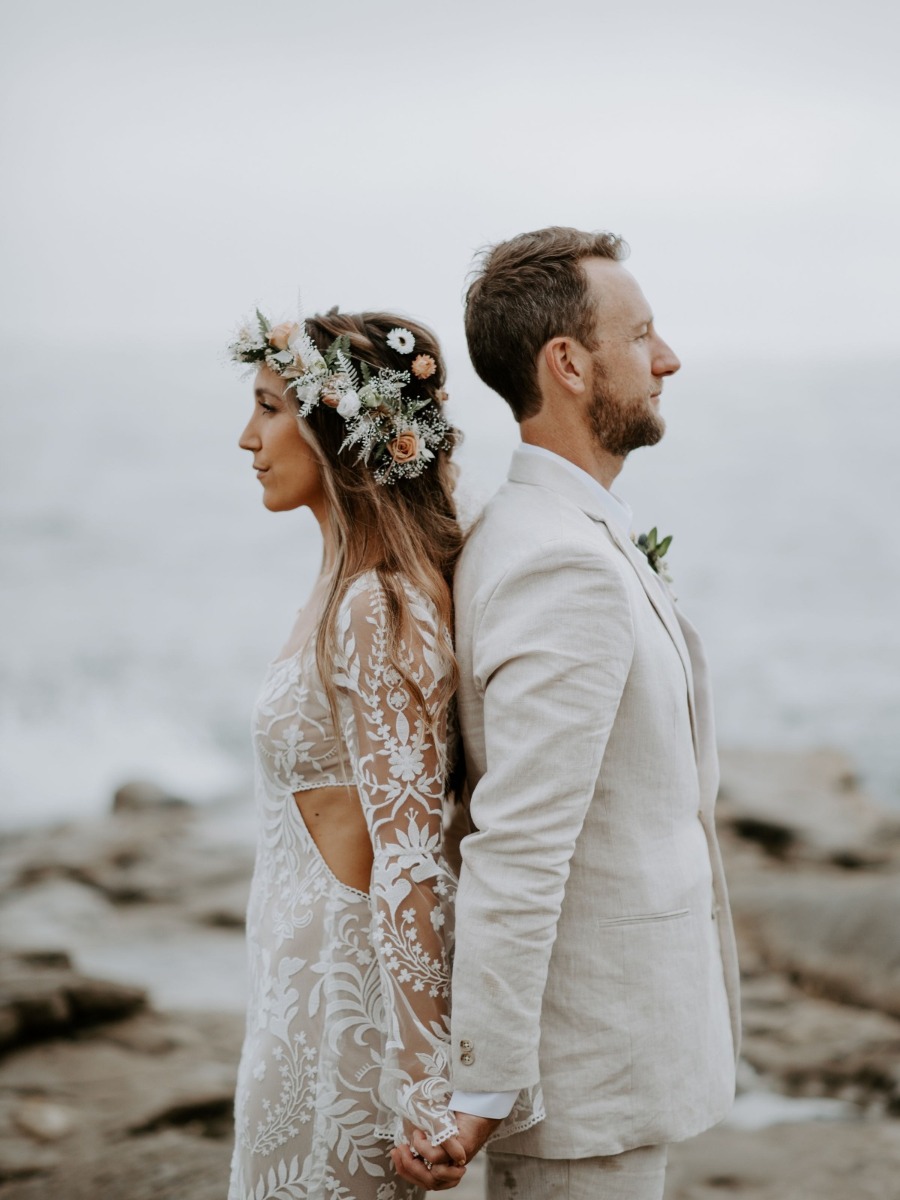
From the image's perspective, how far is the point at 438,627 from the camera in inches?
72.1

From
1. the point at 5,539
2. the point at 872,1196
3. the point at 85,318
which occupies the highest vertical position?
the point at 85,318

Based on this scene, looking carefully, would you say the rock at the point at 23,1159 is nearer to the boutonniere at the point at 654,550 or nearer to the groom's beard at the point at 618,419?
the boutonniere at the point at 654,550

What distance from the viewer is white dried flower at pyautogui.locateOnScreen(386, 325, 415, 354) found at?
2.00 meters

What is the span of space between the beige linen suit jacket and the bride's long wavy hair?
64mm

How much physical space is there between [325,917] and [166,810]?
21.0 feet

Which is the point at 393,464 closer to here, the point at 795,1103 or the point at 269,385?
the point at 269,385

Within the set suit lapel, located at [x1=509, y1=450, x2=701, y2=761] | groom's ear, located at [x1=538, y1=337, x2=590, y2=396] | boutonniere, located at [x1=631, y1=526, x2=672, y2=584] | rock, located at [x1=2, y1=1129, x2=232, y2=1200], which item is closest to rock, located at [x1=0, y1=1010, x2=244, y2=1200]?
rock, located at [x1=2, y1=1129, x2=232, y2=1200]

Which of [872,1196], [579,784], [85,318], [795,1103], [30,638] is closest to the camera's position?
[579,784]

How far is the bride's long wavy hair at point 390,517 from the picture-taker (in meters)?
1.82

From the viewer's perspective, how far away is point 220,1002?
17.6 feet

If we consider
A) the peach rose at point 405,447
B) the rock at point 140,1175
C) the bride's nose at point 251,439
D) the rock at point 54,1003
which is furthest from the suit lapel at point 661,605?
the rock at point 54,1003

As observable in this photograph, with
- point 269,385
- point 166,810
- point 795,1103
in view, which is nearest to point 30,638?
point 166,810

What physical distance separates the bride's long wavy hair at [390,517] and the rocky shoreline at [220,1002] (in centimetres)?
205

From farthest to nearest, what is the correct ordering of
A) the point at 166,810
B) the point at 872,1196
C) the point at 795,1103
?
the point at 166,810 → the point at 795,1103 → the point at 872,1196
